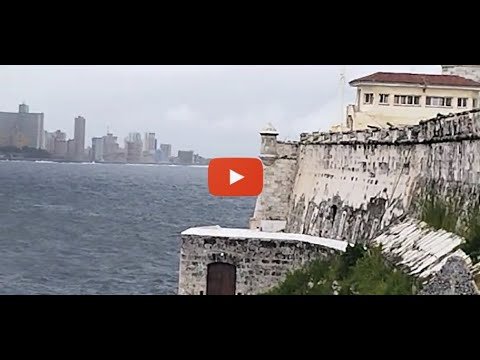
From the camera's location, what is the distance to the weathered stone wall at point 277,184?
62.1ft

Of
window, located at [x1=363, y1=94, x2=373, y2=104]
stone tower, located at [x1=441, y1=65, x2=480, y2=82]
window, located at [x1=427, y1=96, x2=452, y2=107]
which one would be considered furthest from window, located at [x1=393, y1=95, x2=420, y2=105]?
stone tower, located at [x1=441, y1=65, x2=480, y2=82]

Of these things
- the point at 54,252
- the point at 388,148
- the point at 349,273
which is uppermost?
the point at 388,148

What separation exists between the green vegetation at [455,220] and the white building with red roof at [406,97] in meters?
9.57

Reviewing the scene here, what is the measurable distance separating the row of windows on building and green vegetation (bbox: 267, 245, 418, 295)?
9113 mm

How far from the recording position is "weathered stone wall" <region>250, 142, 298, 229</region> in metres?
18.9

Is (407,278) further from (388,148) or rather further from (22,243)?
(22,243)

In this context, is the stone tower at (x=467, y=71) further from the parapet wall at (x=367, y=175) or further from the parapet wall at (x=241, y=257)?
the parapet wall at (x=241, y=257)

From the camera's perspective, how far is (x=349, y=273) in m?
8.81

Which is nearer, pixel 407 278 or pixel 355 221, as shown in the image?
pixel 407 278

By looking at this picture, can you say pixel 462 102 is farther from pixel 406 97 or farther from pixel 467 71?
pixel 406 97

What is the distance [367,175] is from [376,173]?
0.48 meters
